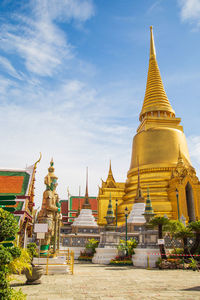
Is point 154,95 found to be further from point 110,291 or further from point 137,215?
point 110,291

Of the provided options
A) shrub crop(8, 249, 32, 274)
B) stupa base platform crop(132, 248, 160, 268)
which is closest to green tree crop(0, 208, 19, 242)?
shrub crop(8, 249, 32, 274)

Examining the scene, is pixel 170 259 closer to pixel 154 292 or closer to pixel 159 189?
pixel 154 292

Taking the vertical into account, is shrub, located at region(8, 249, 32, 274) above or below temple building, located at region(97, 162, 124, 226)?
below

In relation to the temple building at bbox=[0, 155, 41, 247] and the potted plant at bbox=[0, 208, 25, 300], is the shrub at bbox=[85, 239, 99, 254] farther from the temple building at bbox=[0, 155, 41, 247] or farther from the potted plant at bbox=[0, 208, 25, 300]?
the potted plant at bbox=[0, 208, 25, 300]

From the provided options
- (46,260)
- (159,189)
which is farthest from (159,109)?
(46,260)

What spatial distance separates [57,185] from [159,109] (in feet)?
69.4

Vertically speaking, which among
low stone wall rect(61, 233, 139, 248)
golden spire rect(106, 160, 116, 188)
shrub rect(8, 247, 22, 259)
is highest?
golden spire rect(106, 160, 116, 188)

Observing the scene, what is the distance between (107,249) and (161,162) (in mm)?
13323

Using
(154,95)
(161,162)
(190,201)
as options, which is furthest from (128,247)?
(154,95)

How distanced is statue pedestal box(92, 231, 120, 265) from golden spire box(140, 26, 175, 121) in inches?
710

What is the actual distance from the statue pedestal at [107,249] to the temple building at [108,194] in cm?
976

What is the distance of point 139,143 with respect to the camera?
28.1m

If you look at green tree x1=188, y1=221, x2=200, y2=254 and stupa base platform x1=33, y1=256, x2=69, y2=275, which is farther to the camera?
green tree x1=188, y1=221, x2=200, y2=254

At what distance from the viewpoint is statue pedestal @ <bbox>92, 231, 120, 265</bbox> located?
14.4 m
